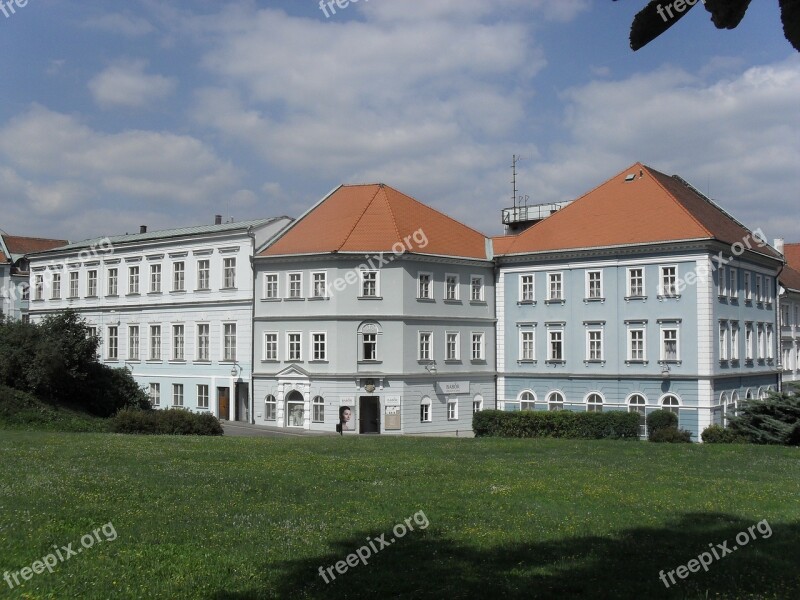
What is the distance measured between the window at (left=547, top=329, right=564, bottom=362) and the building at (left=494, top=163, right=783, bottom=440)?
0.06 meters

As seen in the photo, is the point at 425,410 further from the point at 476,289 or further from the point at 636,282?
the point at 636,282

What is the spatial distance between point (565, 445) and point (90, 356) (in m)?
22.0

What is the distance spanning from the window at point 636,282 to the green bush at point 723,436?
37.9ft

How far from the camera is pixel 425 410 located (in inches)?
→ 1826

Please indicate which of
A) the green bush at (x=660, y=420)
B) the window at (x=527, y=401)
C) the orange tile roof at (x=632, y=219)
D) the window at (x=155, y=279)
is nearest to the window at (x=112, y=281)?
the window at (x=155, y=279)

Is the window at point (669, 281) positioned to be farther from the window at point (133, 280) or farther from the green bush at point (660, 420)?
the window at point (133, 280)

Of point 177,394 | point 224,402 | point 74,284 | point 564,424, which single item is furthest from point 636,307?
point 74,284

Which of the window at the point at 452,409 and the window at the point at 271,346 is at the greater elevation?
the window at the point at 271,346

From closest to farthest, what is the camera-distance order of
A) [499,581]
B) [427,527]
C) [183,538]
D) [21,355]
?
[499,581] < [183,538] < [427,527] < [21,355]

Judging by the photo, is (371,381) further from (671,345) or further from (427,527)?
(427,527)

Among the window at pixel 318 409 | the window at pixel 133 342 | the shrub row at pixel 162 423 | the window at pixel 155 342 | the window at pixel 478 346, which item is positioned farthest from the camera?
the window at pixel 133 342

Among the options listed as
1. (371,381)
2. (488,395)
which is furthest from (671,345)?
(371,381)

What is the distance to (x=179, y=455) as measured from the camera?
20953mm

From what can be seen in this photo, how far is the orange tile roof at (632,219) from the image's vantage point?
1761 inches
